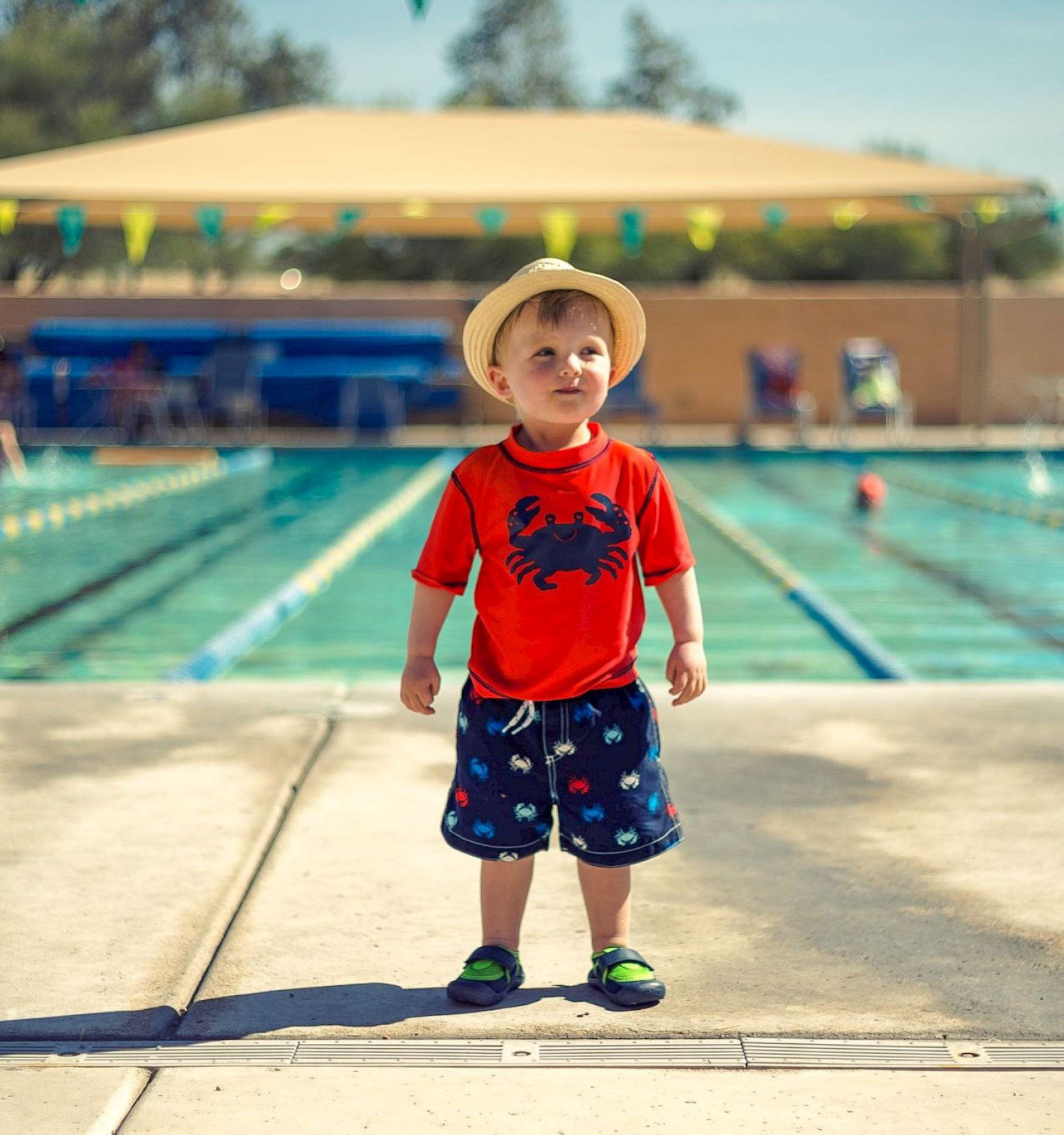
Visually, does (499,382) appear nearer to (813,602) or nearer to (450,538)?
(450,538)

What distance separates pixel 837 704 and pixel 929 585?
4477mm

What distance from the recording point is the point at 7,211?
14.5 m

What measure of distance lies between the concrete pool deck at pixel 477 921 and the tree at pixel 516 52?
161 feet

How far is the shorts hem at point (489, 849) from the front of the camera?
2.66 metres

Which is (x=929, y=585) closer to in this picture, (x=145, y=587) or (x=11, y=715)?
(x=145, y=587)

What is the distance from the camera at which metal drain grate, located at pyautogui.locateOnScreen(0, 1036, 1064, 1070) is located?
235cm

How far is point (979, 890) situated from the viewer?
3.06 metres

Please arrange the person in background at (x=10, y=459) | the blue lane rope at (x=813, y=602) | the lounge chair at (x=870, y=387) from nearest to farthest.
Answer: the blue lane rope at (x=813, y=602), the person in background at (x=10, y=459), the lounge chair at (x=870, y=387)

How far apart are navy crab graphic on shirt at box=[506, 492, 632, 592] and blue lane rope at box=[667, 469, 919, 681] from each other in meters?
3.09

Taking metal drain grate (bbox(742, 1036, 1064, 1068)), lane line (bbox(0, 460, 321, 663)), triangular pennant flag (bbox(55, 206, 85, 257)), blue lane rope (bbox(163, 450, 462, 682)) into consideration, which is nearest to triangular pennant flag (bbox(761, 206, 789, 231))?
blue lane rope (bbox(163, 450, 462, 682))

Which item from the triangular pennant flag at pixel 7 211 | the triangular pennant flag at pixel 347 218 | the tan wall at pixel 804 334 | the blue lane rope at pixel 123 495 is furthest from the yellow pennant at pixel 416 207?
the tan wall at pixel 804 334

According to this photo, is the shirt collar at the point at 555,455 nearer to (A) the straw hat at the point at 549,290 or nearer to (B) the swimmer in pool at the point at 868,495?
(A) the straw hat at the point at 549,290

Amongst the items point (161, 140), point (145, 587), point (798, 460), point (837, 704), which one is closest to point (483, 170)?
point (161, 140)

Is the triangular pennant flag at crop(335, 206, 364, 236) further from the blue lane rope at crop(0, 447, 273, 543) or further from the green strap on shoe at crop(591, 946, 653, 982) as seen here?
the green strap on shoe at crop(591, 946, 653, 982)
